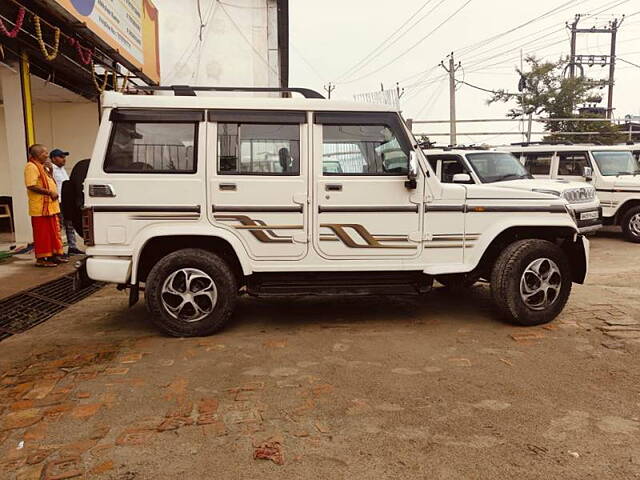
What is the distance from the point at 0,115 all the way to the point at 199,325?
38.0ft

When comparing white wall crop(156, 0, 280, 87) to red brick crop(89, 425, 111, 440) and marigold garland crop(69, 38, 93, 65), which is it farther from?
red brick crop(89, 425, 111, 440)

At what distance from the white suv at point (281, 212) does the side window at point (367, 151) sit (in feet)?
0.03

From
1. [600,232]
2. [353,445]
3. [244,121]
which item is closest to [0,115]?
[244,121]

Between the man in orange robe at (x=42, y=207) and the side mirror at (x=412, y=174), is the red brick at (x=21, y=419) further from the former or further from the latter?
the man in orange robe at (x=42, y=207)

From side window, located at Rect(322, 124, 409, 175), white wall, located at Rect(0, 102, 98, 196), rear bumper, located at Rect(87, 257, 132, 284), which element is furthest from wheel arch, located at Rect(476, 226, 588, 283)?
white wall, located at Rect(0, 102, 98, 196)

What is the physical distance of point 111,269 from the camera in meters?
4.36

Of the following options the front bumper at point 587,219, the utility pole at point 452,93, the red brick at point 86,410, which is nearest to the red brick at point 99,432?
the red brick at point 86,410

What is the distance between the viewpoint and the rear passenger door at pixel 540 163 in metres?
11.1

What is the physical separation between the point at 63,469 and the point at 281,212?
2540mm

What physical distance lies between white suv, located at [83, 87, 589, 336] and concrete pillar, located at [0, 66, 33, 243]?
213 inches

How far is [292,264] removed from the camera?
4586 mm

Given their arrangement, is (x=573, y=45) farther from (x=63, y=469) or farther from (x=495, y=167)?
(x=63, y=469)

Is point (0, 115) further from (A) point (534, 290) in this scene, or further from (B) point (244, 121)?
(A) point (534, 290)

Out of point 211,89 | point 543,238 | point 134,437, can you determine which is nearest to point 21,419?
point 134,437
